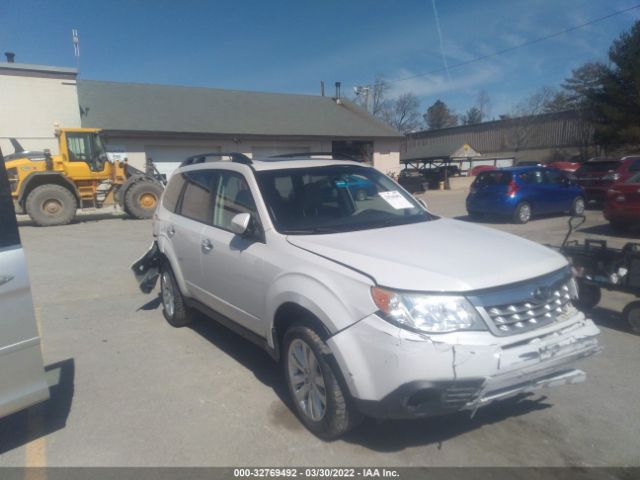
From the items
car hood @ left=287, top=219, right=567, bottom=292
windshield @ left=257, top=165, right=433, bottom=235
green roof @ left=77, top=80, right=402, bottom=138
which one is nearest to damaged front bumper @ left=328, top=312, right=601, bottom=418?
car hood @ left=287, top=219, right=567, bottom=292

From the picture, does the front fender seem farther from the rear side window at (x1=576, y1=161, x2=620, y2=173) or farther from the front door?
the rear side window at (x1=576, y1=161, x2=620, y2=173)

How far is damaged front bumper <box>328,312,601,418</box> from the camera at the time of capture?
2697 millimetres

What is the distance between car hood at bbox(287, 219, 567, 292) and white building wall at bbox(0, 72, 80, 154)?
2190cm

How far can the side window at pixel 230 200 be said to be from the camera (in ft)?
13.8

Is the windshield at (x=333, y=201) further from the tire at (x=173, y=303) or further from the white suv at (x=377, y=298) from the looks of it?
the tire at (x=173, y=303)

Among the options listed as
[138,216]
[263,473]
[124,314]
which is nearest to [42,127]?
[138,216]

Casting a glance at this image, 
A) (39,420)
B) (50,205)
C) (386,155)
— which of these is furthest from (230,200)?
(386,155)

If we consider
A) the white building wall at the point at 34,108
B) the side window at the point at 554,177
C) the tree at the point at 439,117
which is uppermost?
the tree at the point at 439,117

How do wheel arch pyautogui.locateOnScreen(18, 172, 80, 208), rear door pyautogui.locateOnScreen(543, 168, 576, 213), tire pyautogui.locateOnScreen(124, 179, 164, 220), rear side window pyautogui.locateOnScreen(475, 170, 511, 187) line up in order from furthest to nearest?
tire pyautogui.locateOnScreen(124, 179, 164, 220)
wheel arch pyautogui.locateOnScreen(18, 172, 80, 208)
rear door pyautogui.locateOnScreen(543, 168, 576, 213)
rear side window pyautogui.locateOnScreen(475, 170, 511, 187)

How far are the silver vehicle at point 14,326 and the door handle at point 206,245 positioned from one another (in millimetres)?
1645

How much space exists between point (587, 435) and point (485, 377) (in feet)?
4.01

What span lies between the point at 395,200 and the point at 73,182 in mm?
14918

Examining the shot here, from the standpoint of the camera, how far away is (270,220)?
3855 millimetres

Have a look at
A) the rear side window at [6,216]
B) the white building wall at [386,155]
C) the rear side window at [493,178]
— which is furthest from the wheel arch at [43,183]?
the white building wall at [386,155]
